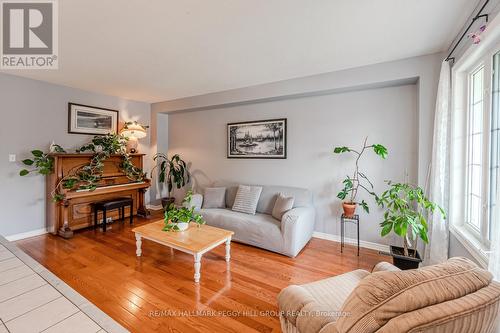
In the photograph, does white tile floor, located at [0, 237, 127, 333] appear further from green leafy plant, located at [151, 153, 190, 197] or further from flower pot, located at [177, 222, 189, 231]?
green leafy plant, located at [151, 153, 190, 197]

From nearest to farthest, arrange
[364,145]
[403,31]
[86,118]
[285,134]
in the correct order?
[403,31], [364,145], [285,134], [86,118]

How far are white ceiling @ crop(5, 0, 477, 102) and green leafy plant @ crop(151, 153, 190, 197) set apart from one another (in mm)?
2032

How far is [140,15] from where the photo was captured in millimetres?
1816

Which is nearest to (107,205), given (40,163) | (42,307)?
(40,163)

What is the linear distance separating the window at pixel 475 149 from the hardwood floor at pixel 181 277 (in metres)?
1.13

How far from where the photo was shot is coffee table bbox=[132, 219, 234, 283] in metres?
2.22

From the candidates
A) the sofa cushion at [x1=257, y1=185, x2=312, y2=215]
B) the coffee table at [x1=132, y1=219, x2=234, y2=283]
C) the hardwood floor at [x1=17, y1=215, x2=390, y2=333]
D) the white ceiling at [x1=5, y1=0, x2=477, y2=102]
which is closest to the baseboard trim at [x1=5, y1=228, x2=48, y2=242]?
the hardwood floor at [x1=17, y1=215, x2=390, y2=333]

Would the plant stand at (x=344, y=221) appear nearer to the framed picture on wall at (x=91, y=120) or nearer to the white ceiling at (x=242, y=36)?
the white ceiling at (x=242, y=36)

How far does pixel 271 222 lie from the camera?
9.95ft

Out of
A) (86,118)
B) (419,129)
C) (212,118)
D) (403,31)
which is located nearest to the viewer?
(403,31)

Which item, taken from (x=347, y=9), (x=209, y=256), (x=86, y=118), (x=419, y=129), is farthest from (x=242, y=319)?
(x=86, y=118)

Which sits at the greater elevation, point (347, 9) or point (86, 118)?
point (347, 9)

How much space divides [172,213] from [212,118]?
7.70ft

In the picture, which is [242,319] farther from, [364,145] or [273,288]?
[364,145]
